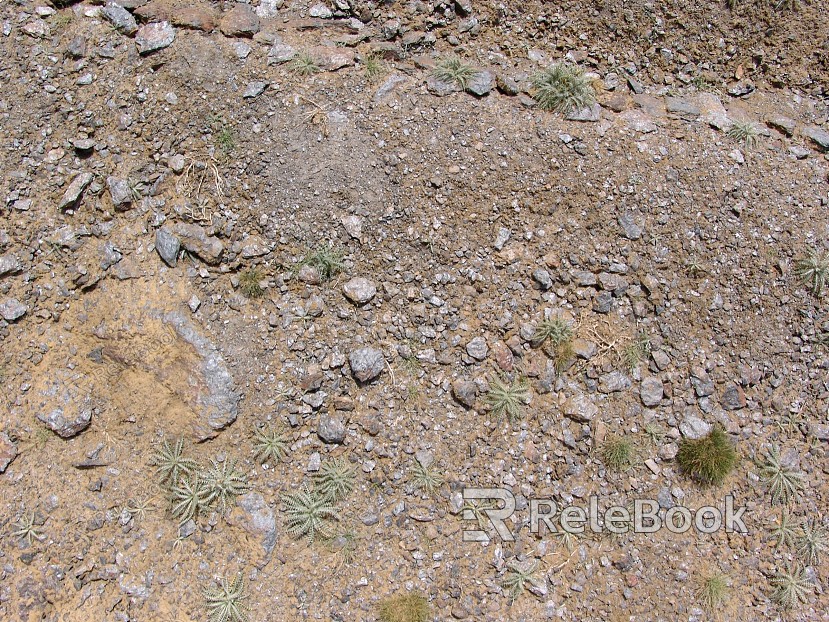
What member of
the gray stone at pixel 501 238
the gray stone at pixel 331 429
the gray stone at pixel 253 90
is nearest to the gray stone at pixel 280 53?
the gray stone at pixel 253 90

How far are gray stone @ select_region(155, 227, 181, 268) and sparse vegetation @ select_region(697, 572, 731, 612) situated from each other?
6.35 meters

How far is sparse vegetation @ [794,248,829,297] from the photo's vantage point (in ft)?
19.4

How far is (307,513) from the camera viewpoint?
535 cm

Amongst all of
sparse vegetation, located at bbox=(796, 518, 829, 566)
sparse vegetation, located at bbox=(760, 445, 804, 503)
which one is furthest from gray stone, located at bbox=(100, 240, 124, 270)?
sparse vegetation, located at bbox=(796, 518, 829, 566)

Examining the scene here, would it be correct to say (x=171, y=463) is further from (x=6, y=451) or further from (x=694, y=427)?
(x=694, y=427)

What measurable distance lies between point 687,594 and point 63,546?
6181mm

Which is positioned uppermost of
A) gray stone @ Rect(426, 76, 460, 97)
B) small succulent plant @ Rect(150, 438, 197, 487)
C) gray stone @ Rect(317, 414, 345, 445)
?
gray stone @ Rect(426, 76, 460, 97)

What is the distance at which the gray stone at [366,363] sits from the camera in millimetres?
5555

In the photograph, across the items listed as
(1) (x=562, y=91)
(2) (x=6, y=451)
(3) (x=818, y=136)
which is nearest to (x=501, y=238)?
(1) (x=562, y=91)

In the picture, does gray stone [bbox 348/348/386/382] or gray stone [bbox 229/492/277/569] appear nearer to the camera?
gray stone [bbox 229/492/277/569]

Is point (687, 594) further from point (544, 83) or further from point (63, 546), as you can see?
point (63, 546)

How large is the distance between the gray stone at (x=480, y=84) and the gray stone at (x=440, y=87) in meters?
0.16

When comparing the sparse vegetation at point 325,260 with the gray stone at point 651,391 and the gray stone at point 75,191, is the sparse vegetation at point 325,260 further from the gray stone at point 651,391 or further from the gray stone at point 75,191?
the gray stone at point 651,391

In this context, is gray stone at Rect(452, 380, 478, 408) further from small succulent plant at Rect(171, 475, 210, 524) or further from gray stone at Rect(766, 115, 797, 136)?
gray stone at Rect(766, 115, 797, 136)
